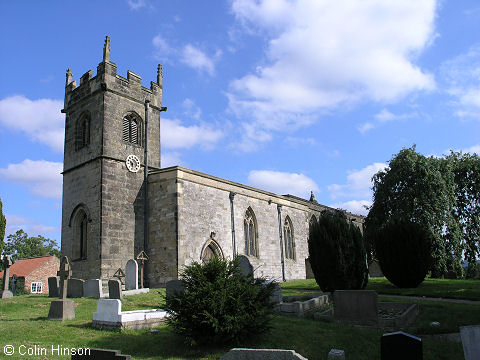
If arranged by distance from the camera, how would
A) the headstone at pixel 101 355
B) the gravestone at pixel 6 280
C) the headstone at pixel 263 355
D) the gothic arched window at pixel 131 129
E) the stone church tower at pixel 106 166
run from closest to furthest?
the headstone at pixel 263 355 → the headstone at pixel 101 355 → the gravestone at pixel 6 280 → the stone church tower at pixel 106 166 → the gothic arched window at pixel 131 129

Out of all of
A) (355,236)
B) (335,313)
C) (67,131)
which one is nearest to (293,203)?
(355,236)

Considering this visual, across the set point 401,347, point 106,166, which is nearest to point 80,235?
point 106,166

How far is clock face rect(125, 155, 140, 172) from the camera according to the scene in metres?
20.5

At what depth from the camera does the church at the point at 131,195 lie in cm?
1906

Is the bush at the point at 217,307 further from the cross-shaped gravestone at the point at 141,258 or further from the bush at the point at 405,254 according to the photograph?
the bush at the point at 405,254

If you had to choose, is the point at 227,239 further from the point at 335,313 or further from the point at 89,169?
the point at 335,313

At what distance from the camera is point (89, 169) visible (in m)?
20.2

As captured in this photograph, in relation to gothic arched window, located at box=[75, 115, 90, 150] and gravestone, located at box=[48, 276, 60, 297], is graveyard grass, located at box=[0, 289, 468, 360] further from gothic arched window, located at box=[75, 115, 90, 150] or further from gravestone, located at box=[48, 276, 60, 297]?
gothic arched window, located at box=[75, 115, 90, 150]

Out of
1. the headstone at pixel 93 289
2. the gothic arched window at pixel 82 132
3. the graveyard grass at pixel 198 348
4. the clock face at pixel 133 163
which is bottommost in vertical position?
the graveyard grass at pixel 198 348

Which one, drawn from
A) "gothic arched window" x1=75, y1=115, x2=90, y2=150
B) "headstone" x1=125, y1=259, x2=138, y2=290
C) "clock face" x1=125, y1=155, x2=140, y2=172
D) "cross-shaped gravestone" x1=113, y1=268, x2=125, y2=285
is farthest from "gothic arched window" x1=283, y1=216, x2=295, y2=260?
"gothic arched window" x1=75, y1=115, x2=90, y2=150

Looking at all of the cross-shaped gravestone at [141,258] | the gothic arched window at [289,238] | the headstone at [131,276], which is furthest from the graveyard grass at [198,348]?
the gothic arched window at [289,238]

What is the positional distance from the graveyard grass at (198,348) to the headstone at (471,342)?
225 cm

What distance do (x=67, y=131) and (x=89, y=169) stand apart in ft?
12.9

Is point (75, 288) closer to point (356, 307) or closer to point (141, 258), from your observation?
point (141, 258)
